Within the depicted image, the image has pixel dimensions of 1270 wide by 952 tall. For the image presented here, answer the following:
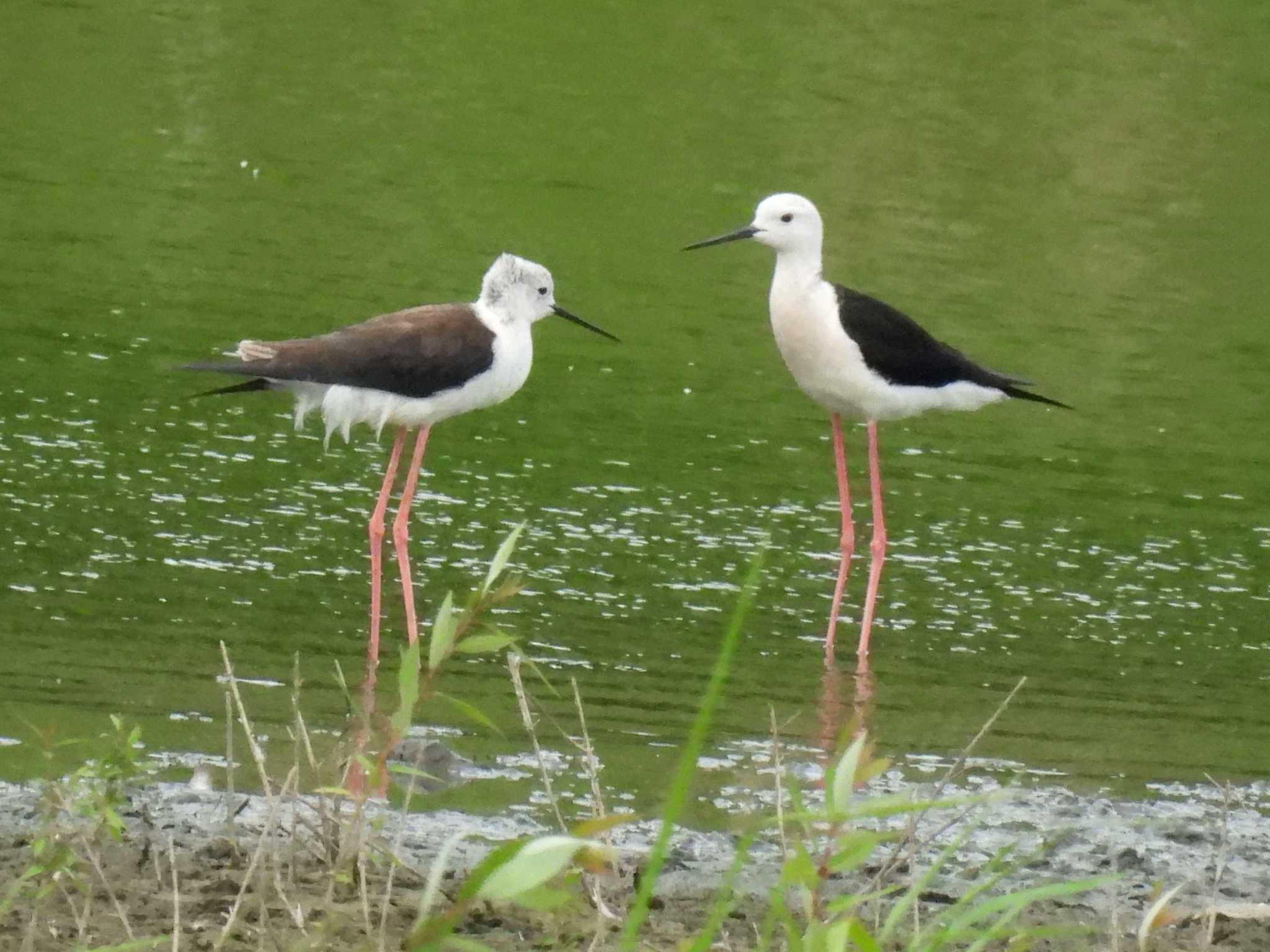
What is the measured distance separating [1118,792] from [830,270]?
770 centimetres

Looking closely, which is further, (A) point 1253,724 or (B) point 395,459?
(B) point 395,459

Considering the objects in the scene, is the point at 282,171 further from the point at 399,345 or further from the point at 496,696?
the point at 496,696

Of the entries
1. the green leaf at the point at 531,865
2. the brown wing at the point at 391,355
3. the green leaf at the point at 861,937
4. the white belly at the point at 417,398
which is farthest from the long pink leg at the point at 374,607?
the green leaf at the point at 531,865

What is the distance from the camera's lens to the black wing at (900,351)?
29.1 ft

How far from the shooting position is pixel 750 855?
5.71m

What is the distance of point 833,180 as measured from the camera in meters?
16.5

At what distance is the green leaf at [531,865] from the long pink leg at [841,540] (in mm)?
5074

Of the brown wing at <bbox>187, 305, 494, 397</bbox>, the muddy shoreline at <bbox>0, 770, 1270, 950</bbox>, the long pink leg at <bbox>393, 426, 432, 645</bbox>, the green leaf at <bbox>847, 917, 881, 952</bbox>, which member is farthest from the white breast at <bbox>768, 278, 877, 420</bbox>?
the green leaf at <bbox>847, 917, 881, 952</bbox>

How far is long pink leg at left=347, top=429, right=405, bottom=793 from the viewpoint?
6.22 metres

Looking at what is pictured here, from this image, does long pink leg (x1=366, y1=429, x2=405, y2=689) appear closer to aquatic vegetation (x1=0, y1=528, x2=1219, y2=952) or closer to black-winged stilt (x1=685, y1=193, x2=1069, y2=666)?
aquatic vegetation (x1=0, y1=528, x2=1219, y2=952)

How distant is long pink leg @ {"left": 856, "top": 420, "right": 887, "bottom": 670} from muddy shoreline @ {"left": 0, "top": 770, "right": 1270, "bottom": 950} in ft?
4.34

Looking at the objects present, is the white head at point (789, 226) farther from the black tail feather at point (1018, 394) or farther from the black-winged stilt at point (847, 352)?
the black tail feather at point (1018, 394)

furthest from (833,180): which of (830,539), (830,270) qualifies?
(830,539)

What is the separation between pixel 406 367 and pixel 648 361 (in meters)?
3.71
